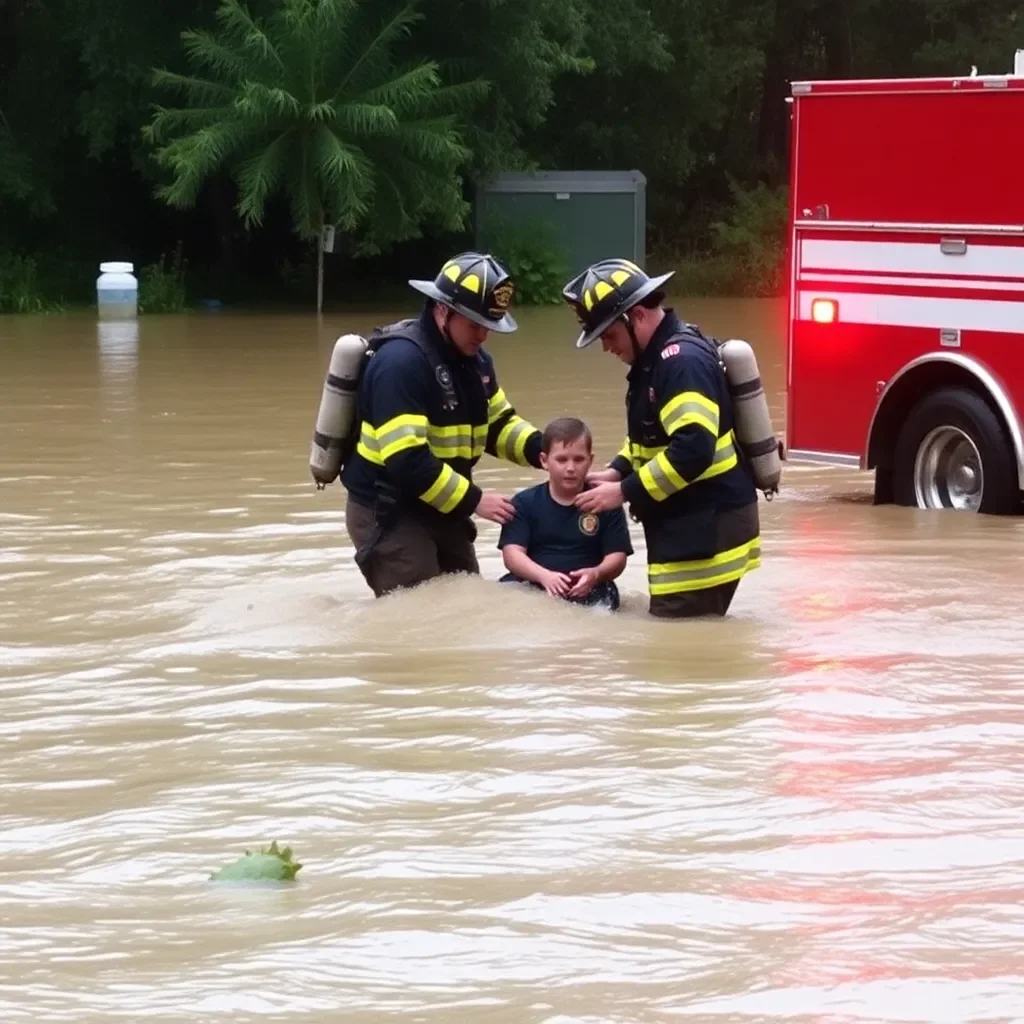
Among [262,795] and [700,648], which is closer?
[262,795]

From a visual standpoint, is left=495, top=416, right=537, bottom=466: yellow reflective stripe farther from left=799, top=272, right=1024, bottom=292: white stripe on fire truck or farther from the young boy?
left=799, top=272, right=1024, bottom=292: white stripe on fire truck

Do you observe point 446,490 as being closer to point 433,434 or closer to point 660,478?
point 433,434

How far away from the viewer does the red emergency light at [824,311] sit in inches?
510

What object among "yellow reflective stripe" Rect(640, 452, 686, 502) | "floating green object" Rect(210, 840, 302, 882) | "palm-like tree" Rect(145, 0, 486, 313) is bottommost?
"floating green object" Rect(210, 840, 302, 882)

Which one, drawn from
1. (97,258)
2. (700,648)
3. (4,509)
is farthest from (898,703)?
(97,258)

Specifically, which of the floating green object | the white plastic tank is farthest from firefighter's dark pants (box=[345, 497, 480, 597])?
the white plastic tank

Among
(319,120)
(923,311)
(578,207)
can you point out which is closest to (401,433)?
(923,311)

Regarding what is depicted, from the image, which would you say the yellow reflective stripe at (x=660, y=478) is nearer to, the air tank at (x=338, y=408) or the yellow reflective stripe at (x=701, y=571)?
the yellow reflective stripe at (x=701, y=571)

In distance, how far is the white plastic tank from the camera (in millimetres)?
32094

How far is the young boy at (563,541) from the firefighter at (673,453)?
0.14m

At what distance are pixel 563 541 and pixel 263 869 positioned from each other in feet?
11.1

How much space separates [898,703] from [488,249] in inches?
1156

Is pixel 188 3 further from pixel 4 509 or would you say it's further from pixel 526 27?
pixel 4 509

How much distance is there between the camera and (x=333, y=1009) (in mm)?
4777
